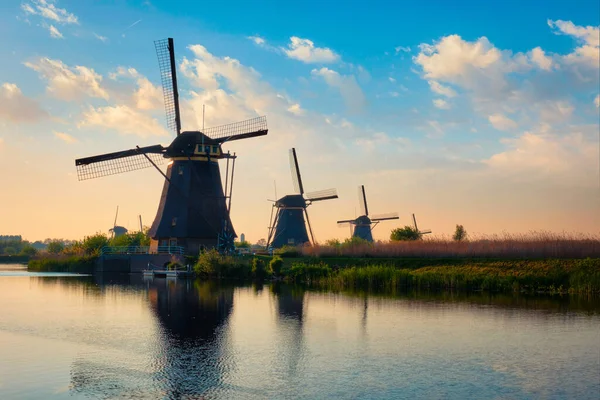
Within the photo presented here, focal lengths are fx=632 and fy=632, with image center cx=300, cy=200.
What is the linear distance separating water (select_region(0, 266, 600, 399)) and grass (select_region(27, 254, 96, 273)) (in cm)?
3524

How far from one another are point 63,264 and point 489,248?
1800 inches

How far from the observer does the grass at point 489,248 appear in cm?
3572

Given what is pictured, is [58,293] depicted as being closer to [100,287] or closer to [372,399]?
[100,287]

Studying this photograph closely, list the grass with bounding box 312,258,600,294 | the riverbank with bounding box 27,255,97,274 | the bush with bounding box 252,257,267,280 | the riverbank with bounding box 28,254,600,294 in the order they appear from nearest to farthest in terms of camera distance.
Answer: the grass with bounding box 312,258,600,294, the riverbank with bounding box 28,254,600,294, the bush with bounding box 252,257,267,280, the riverbank with bounding box 27,255,97,274

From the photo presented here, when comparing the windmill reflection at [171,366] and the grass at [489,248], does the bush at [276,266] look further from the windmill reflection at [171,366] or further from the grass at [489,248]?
the windmill reflection at [171,366]

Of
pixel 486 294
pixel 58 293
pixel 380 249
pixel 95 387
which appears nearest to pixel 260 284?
pixel 380 249

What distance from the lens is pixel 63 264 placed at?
217ft

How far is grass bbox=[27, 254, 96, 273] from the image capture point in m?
63.1

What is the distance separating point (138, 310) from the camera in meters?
26.0

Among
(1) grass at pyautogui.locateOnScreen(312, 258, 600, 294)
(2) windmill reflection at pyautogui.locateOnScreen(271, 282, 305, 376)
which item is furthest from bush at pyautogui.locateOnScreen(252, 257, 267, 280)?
(2) windmill reflection at pyautogui.locateOnScreen(271, 282, 305, 376)

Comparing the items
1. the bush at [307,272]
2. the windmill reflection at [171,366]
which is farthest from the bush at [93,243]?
the windmill reflection at [171,366]

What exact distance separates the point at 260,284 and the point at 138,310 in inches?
621

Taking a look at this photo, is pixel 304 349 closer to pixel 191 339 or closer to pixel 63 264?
pixel 191 339

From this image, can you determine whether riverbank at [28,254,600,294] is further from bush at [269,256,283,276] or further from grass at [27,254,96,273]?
grass at [27,254,96,273]
